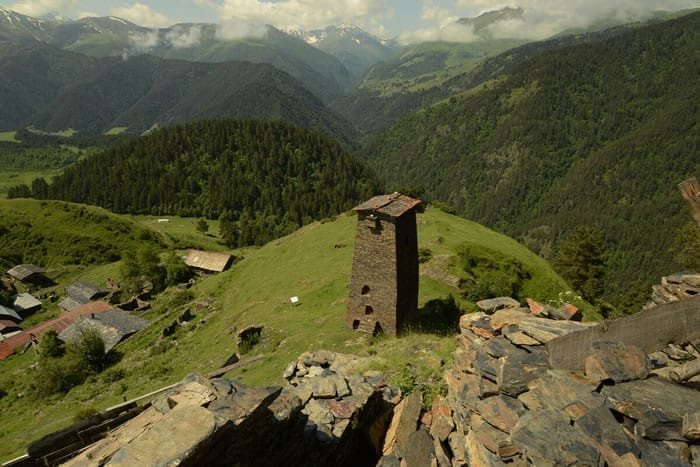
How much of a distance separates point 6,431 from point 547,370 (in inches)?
1628

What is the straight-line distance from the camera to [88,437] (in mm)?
11195

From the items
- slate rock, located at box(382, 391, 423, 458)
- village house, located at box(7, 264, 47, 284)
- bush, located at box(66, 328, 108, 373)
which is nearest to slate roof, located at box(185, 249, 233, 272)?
bush, located at box(66, 328, 108, 373)

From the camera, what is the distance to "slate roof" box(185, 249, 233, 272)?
250 ft

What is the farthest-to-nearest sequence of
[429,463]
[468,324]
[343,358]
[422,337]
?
[422,337] → [343,358] → [468,324] → [429,463]

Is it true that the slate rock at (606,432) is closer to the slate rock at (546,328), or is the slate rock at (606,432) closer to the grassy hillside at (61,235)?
the slate rock at (546,328)

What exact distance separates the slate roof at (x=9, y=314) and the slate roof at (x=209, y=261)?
3248cm

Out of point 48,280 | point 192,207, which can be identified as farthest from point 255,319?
point 192,207

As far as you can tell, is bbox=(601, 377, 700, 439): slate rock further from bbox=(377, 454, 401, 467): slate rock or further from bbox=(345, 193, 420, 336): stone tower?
bbox=(345, 193, 420, 336): stone tower

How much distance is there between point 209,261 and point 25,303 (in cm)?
4023

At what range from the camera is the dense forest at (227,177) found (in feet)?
532

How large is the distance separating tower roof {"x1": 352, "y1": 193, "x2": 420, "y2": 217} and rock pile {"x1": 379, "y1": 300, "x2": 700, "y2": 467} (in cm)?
1304

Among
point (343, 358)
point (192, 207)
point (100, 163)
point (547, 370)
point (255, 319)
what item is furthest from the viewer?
point (100, 163)

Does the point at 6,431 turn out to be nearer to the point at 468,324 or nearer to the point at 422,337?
the point at 422,337

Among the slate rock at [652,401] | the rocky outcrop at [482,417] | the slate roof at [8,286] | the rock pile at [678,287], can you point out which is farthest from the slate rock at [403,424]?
the slate roof at [8,286]
